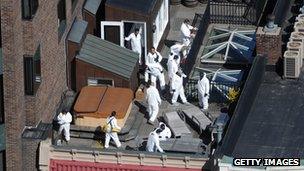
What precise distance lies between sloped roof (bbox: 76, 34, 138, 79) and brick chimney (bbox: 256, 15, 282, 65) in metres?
6.10

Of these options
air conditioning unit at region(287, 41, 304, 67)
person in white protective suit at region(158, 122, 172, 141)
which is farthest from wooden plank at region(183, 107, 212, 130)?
air conditioning unit at region(287, 41, 304, 67)

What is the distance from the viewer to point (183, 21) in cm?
9331

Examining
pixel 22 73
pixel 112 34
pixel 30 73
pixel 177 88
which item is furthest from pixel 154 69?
pixel 22 73

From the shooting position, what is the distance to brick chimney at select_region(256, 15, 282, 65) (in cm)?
8194

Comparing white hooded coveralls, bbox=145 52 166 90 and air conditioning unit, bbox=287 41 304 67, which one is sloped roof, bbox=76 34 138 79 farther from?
air conditioning unit, bbox=287 41 304 67

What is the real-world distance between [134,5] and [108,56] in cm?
350

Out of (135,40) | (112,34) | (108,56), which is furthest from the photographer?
(112,34)

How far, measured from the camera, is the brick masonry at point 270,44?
8194 centimetres

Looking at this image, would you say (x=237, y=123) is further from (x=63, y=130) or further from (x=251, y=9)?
(x=251, y=9)

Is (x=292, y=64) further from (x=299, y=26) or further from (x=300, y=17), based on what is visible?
(x=300, y=17)

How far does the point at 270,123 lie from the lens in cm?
7881

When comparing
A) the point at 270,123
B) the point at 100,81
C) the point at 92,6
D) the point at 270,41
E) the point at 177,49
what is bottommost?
the point at 100,81

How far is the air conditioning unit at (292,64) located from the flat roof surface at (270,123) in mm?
319

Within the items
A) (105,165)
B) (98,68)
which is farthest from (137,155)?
(98,68)
